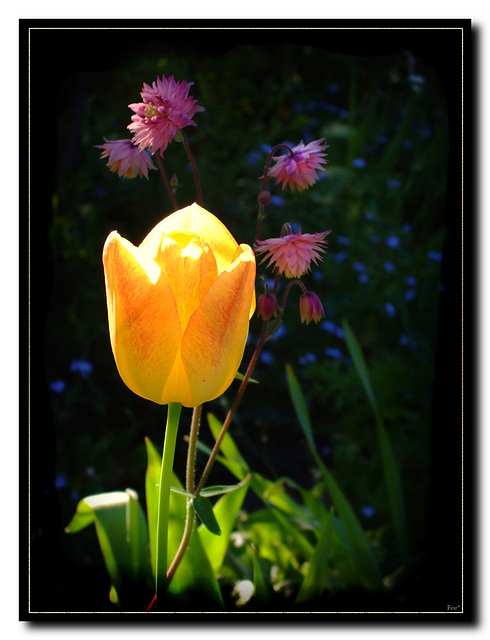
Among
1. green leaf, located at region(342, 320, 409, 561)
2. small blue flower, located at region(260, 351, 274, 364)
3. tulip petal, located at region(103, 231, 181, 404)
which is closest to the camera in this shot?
tulip petal, located at region(103, 231, 181, 404)

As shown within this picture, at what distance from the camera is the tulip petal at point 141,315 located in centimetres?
67

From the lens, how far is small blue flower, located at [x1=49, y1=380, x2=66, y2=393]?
1249 millimetres

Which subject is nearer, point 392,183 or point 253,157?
point 253,157

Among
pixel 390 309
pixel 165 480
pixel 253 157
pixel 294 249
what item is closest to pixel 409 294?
pixel 390 309

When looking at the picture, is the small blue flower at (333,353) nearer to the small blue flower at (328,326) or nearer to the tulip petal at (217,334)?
the small blue flower at (328,326)

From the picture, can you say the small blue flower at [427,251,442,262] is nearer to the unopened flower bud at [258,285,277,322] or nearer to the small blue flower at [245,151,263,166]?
the small blue flower at [245,151,263,166]

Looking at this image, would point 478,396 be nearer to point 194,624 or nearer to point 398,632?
point 398,632

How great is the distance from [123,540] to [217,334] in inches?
17.6

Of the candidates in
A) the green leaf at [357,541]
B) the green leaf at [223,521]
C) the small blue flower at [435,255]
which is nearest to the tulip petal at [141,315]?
the green leaf at [223,521]

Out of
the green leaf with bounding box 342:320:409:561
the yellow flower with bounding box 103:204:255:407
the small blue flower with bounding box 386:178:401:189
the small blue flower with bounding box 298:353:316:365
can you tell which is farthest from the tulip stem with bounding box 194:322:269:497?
the small blue flower with bounding box 386:178:401:189

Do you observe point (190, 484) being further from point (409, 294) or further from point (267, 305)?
point (409, 294)

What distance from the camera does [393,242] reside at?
64.7 inches

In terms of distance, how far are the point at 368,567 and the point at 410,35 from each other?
30.7 inches

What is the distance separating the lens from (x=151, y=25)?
3.32 feet
